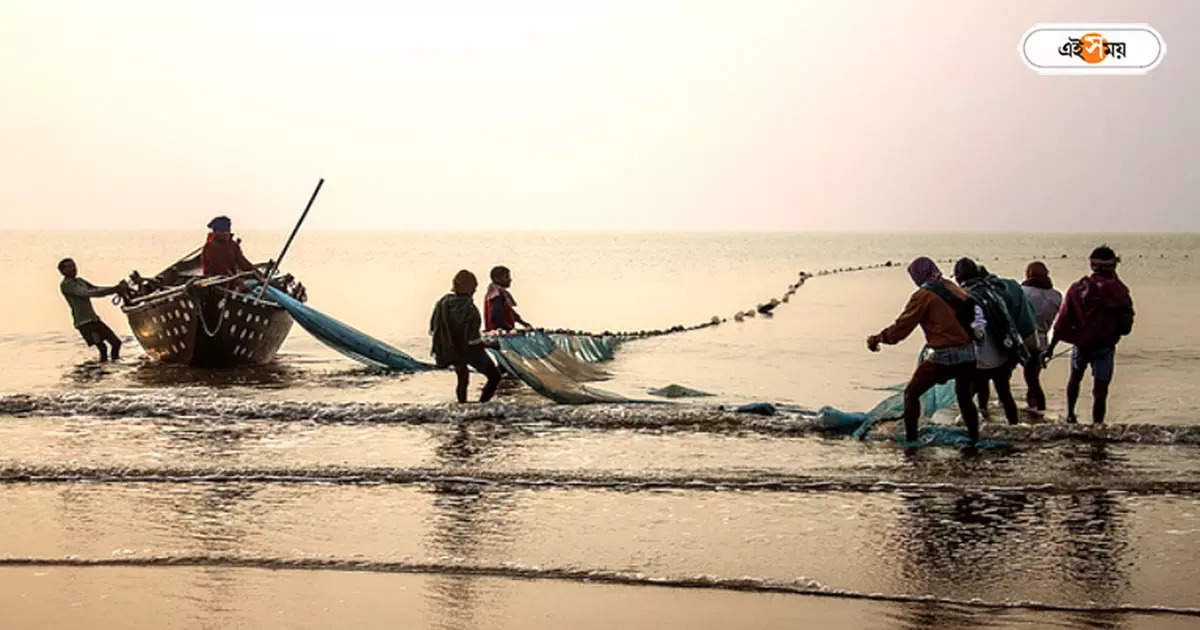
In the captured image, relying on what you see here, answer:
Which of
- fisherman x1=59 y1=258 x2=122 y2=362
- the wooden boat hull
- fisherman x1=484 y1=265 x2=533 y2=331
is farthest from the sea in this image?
fisherman x1=59 y1=258 x2=122 y2=362

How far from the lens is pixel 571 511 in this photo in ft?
23.3

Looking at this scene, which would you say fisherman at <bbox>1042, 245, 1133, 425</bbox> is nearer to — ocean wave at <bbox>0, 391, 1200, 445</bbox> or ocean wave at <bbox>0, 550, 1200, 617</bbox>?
ocean wave at <bbox>0, 391, 1200, 445</bbox>

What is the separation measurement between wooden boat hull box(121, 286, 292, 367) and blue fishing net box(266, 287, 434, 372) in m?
0.53

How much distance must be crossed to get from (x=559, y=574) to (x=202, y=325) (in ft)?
34.7

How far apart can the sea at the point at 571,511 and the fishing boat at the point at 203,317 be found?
696 millimetres

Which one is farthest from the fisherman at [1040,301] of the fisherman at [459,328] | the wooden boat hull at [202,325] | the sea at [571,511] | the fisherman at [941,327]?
the wooden boat hull at [202,325]

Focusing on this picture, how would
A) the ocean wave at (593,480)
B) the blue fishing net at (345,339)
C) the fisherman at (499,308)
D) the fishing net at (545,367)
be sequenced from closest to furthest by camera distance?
the ocean wave at (593,480) < the fishing net at (545,367) < the fisherman at (499,308) < the blue fishing net at (345,339)

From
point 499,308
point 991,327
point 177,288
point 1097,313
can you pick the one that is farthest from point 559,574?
point 177,288

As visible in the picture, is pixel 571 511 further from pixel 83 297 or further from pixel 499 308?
pixel 83 297

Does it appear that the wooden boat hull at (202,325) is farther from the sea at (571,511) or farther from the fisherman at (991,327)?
the fisherman at (991,327)

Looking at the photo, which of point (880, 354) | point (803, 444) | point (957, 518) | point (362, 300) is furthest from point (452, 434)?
point (362, 300)

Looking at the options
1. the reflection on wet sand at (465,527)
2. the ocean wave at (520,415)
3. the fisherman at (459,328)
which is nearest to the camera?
the reflection on wet sand at (465,527)

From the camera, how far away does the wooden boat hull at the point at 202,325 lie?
596 inches

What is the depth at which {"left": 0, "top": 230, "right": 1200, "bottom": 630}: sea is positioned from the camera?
16.9 ft
